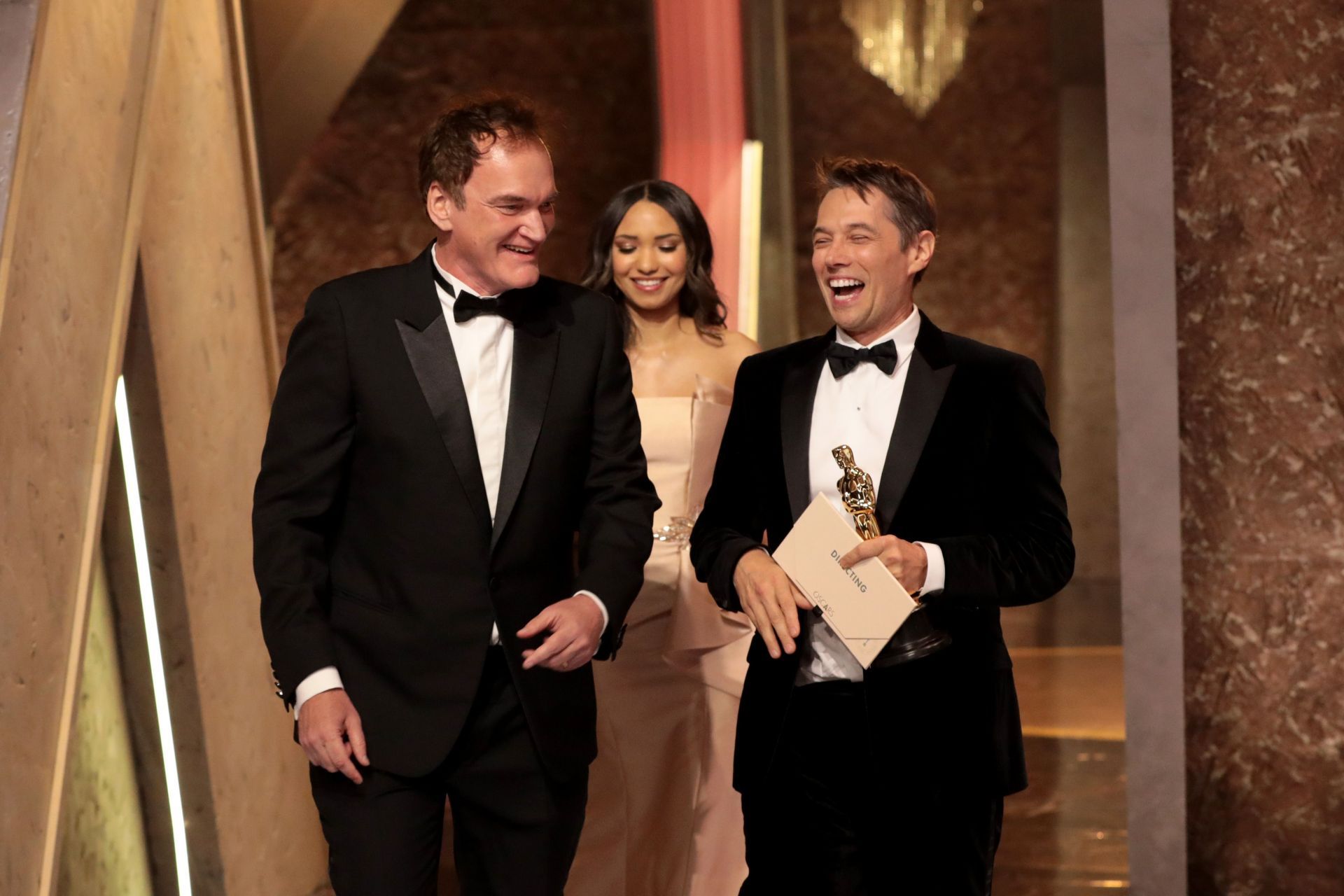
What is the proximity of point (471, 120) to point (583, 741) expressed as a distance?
3.45ft

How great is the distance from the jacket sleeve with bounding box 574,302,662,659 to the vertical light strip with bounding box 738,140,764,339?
257 cm

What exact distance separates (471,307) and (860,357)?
664 millimetres

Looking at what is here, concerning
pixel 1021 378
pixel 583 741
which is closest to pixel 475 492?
pixel 583 741

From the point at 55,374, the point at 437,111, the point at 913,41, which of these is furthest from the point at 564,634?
the point at 913,41

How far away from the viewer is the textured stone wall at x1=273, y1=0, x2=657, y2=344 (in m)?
9.29

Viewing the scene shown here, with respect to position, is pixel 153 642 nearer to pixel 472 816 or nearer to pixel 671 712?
pixel 671 712

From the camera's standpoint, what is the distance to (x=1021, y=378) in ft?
8.25

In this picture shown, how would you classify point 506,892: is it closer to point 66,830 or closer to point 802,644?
point 802,644

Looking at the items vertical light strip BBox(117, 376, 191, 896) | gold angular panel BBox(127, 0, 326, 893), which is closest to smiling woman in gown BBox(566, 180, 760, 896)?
gold angular panel BBox(127, 0, 326, 893)

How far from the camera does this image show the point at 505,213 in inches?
95.7

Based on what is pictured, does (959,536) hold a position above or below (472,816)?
above

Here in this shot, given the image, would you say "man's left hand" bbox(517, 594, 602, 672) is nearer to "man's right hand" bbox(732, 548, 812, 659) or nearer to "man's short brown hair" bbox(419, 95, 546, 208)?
"man's right hand" bbox(732, 548, 812, 659)

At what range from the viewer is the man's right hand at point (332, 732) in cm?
229

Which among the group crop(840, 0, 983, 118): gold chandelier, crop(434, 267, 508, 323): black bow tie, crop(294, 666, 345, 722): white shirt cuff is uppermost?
crop(840, 0, 983, 118): gold chandelier
